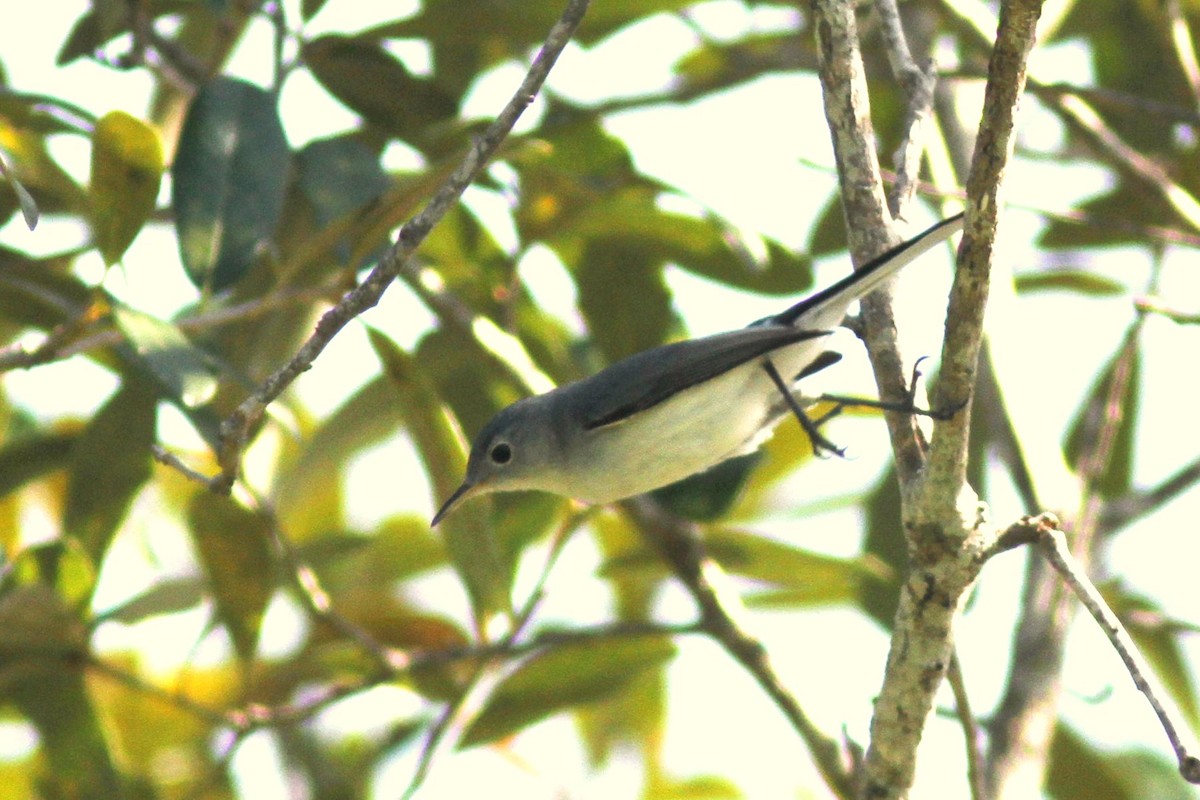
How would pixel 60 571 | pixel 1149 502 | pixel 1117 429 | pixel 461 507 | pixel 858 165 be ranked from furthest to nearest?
pixel 1117 429 < pixel 1149 502 < pixel 60 571 < pixel 461 507 < pixel 858 165

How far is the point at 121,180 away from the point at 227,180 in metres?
0.46

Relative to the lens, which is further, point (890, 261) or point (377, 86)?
point (377, 86)

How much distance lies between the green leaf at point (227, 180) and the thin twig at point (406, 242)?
1.03m

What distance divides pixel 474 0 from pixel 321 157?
1.86ft

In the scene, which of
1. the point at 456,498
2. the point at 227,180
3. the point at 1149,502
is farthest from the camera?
the point at 1149,502

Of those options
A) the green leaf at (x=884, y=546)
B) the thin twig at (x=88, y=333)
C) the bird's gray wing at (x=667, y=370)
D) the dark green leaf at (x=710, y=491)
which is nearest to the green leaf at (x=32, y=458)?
the thin twig at (x=88, y=333)

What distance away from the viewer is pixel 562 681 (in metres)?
3.82

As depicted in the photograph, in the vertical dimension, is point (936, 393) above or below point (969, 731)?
above

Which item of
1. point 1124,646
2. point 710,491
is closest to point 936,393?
point 1124,646

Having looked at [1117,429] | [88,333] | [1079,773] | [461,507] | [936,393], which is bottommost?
Answer: [936,393]

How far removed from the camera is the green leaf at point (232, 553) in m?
3.59

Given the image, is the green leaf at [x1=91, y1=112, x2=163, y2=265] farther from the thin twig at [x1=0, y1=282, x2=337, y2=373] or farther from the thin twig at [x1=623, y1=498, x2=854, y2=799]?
the thin twig at [x1=623, y1=498, x2=854, y2=799]

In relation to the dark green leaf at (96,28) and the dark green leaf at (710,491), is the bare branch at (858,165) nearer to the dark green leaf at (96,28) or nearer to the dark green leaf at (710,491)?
the dark green leaf at (710,491)

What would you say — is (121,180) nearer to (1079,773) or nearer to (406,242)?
(406,242)
